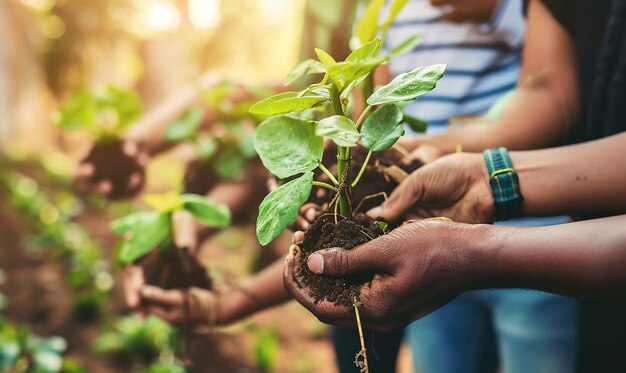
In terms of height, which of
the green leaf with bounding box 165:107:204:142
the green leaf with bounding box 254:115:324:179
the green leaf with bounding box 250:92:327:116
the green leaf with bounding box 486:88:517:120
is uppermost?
the green leaf with bounding box 250:92:327:116

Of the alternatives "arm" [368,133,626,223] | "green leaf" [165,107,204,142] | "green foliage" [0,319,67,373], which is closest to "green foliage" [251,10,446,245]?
"arm" [368,133,626,223]

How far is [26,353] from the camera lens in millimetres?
1548

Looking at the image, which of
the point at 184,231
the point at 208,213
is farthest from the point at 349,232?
the point at 184,231

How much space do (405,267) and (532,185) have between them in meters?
0.30

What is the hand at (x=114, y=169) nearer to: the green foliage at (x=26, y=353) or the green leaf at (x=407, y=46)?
the green foliage at (x=26, y=353)

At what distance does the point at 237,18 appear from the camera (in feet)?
24.9

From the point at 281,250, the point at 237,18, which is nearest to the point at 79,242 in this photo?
the point at 281,250

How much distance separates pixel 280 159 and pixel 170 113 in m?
0.86

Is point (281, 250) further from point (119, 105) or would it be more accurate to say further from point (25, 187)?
point (25, 187)

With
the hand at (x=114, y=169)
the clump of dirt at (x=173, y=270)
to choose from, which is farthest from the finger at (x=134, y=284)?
the hand at (x=114, y=169)

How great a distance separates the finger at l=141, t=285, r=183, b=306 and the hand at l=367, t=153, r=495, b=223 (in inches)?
24.7

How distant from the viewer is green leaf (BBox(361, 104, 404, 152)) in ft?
2.00

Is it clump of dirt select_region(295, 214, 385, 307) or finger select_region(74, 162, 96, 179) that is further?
finger select_region(74, 162, 96, 179)

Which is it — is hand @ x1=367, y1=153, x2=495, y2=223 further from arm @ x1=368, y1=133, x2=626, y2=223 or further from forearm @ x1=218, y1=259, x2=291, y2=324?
forearm @ x1=218, y1=259, x2=291, y2=324
